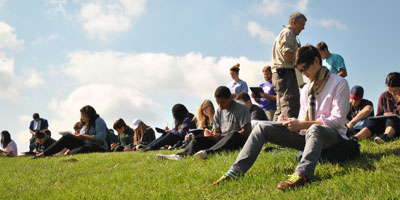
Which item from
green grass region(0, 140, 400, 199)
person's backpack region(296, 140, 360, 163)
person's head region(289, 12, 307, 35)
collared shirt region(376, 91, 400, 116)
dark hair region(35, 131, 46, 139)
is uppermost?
person's head region(289, 12, 307, 35)

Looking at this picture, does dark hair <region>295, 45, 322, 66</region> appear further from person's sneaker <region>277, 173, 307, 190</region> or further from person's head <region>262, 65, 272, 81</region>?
person's head <region>262, 65, 272, 81</region>

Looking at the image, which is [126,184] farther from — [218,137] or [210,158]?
[218,137]

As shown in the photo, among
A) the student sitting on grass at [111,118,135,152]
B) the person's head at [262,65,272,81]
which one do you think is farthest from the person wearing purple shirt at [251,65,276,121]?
the student sitting on grass at [111,118,135,152]

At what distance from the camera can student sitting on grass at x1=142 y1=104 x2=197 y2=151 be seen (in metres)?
10.9

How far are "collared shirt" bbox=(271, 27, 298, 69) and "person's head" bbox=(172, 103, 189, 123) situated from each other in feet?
12.9

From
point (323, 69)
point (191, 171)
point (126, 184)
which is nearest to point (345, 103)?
point (323, 69)

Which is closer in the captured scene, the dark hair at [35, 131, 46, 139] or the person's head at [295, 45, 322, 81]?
the person's head at [295, 45, 322, 81]

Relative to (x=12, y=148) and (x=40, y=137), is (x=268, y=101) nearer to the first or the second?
(x=40, y=137)

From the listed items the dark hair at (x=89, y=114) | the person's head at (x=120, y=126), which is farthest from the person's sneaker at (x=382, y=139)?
the person's head at (x=120, y=126)

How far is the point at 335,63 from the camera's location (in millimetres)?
8836

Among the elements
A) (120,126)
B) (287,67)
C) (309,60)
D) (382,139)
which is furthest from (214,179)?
(120,126)

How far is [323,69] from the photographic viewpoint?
183 inches

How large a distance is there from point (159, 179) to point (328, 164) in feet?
7.58

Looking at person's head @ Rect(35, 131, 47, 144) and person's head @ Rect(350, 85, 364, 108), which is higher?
person's head @ Rect(350, 85, 364, 108)
